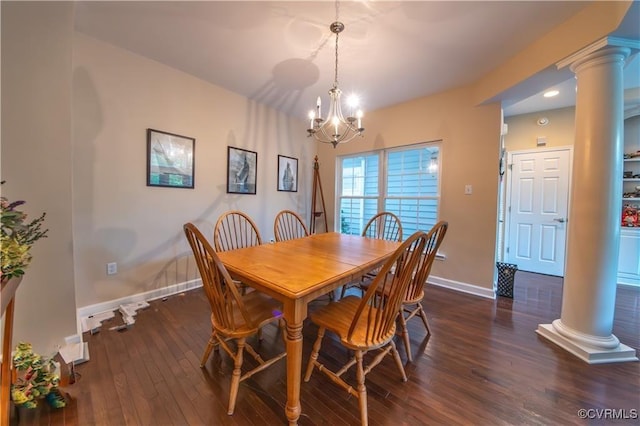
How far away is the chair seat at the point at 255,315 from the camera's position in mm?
1315

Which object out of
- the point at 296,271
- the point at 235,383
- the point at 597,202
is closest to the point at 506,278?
the point at 597,202

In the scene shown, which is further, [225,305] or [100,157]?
[100,157]

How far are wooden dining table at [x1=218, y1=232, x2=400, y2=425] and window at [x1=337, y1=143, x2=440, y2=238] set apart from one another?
A: 61.4 inches

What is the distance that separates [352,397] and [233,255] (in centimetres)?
115

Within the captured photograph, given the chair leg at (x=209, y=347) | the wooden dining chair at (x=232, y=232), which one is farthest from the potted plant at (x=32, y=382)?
the wooden dining chair at (x=232, y=232)

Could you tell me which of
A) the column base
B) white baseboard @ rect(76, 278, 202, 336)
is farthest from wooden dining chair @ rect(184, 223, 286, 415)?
the column base

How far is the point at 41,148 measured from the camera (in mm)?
1566

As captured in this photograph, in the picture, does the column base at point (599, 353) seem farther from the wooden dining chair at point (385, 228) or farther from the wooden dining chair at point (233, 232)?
the wooden dining chair at point (233, 232)

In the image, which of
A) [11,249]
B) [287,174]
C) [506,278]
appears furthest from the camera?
[287,174]

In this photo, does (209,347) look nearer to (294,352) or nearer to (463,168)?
(294,352)

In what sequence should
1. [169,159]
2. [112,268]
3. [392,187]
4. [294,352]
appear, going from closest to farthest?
1. [294,352]
2. [112,268]
3. [169,159]
4. [392,187]

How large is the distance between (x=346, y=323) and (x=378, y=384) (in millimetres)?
481

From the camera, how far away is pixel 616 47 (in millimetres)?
1669

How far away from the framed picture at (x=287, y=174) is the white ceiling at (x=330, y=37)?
1.22 meters
